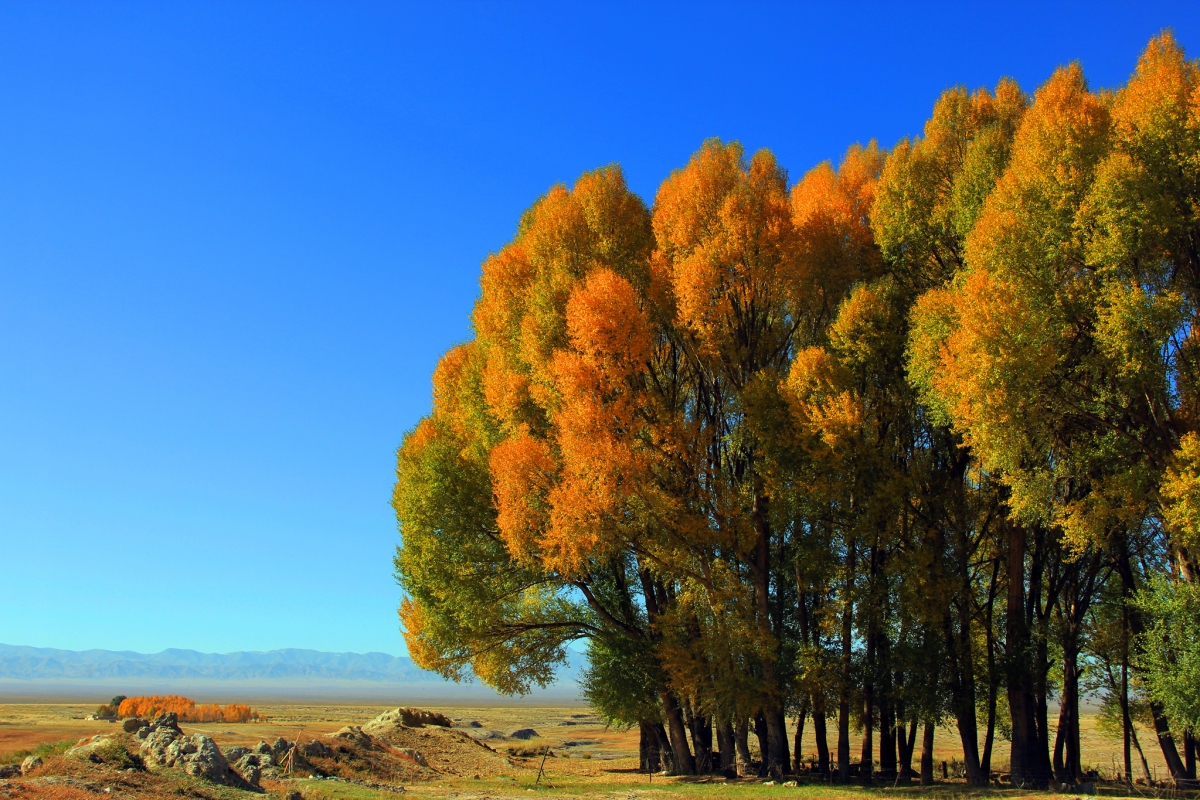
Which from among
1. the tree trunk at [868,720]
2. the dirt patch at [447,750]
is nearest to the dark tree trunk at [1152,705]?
the tree trunk at [868,720]

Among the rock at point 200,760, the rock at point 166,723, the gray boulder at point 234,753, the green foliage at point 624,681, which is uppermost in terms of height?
the green foliage at point 624,681

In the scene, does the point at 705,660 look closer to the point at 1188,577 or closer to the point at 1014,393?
the point at 1014,393

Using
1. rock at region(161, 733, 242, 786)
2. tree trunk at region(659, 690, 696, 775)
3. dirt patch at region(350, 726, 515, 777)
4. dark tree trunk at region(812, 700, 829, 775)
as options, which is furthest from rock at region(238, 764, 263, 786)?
dark tree trunk at region(812, 700, 829, 775)

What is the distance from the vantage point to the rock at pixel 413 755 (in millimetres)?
30953

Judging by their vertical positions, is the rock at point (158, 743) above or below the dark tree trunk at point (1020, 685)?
below

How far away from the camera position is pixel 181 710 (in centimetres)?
4744

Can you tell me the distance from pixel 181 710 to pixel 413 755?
2364 centimetres

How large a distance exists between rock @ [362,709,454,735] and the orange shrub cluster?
9.94m

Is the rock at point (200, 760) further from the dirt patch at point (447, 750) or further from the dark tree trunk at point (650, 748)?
the dark tree trunk at point (650, 748)

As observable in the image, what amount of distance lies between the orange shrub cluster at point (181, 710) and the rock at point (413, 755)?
13518 millimetres

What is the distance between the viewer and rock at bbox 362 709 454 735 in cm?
3534

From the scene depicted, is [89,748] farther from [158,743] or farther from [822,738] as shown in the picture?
[822,738]

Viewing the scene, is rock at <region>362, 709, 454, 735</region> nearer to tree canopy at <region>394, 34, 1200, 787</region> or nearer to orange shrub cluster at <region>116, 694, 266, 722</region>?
tree canopy at <region>394, 34, 1200, 787</region>

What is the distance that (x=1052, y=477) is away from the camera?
20.8 m
